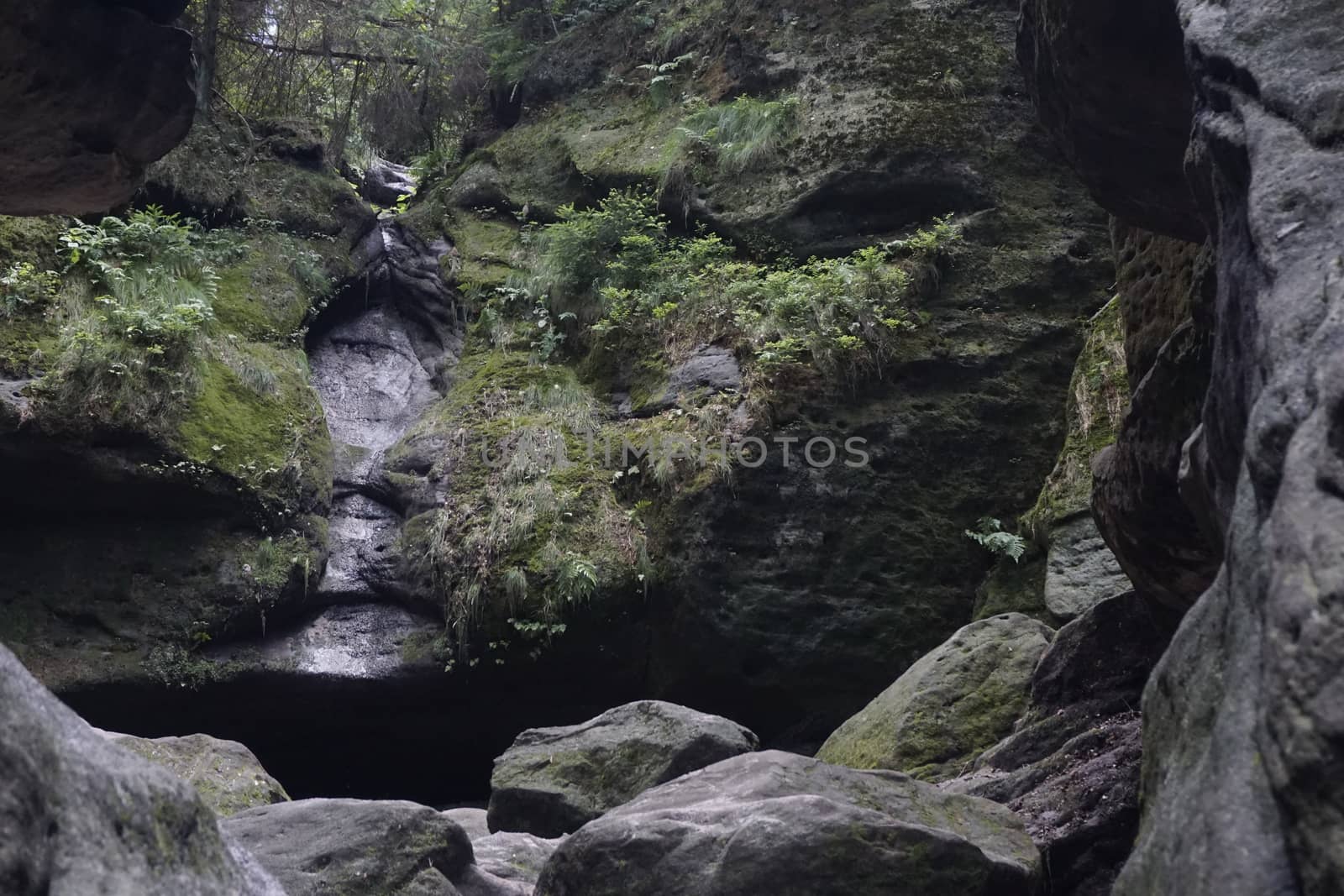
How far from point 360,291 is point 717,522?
5940 millimetres

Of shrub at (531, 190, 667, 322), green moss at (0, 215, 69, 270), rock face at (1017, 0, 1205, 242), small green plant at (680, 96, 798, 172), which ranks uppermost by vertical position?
small green plant at (680, 96, 798, 172)

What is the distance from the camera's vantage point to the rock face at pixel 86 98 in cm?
457

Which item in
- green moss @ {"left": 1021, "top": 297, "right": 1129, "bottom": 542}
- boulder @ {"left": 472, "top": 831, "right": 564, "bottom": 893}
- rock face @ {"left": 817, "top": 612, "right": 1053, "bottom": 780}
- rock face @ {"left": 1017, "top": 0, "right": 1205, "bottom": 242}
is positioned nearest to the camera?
rock face @ {"left": 1017, "top": 0, "right": 1205, "bottom": 242}

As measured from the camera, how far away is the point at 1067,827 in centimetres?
393

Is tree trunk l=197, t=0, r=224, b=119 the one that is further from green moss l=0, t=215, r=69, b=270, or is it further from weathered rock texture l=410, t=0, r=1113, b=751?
weathered rock texture l=410, t=0, r=1113, b=751

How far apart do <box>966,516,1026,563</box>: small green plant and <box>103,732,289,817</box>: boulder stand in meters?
5.11

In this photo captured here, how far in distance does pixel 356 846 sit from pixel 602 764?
2.23 meters

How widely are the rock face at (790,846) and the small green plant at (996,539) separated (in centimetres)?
447

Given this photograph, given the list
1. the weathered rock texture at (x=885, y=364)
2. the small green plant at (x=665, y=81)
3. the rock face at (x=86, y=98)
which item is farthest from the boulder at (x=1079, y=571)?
the small green plant at (x=665, y=81)

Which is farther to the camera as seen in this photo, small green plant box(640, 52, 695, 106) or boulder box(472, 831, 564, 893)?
small green plant box(640, 52, 695, 106)

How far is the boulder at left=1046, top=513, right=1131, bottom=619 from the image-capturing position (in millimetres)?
7098

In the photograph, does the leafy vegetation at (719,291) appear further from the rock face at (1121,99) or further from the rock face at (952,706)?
the rock face at (1121,99)

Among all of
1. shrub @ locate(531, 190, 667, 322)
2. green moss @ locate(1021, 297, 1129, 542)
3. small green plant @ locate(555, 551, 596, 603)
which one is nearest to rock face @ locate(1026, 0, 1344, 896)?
green moss @ locate(1021, 297, 1129, 542)

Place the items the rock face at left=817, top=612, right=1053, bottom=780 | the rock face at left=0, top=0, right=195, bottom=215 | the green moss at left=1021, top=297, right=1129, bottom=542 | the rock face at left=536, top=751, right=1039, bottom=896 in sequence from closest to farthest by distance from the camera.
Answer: the rock face at left=536, top=751, right=1039, bottom=896, the rock face at left=0, top=0, right=195, bottom=215, the rock face at left=817, top=612, right=1053, bottom=780, the green moss at left=1021, top=297, right=1129, bottom=542
